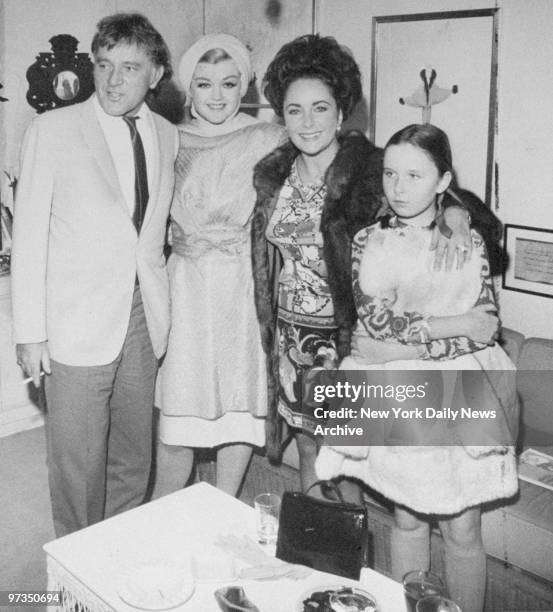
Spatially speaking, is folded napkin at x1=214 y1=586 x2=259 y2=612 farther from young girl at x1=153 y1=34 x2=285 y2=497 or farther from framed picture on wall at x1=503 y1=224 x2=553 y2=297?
framed picture on wall at x1=503 y1=224 x2=553 y2=297

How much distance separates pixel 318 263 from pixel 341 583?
0.94 meters

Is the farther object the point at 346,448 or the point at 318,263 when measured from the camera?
the point at 318,263

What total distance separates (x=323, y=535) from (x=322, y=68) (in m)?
1.33

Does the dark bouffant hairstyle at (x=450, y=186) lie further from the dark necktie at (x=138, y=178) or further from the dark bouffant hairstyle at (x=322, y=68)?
the dark necktie at (x=138, y=178)

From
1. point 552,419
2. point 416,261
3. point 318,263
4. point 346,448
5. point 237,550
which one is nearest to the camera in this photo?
point 237,550

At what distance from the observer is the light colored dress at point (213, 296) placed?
93.2 inches

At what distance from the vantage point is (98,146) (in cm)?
215

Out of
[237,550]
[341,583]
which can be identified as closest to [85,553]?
[237,550]

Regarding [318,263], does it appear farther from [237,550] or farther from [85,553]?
[85,553]

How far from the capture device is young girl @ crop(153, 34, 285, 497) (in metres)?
2.33

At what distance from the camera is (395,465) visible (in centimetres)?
193

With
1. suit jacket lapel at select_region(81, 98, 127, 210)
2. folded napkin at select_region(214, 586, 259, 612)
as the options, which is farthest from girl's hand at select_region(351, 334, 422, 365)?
suit jacket lapel at select_region(81, 98, 127, 210)

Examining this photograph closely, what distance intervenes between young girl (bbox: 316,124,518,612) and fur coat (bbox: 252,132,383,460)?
149 mm

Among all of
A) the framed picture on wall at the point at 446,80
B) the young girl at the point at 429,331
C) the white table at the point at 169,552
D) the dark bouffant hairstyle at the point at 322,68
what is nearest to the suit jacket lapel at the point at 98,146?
the dark bouffant hairstyle at the point at 322,68
